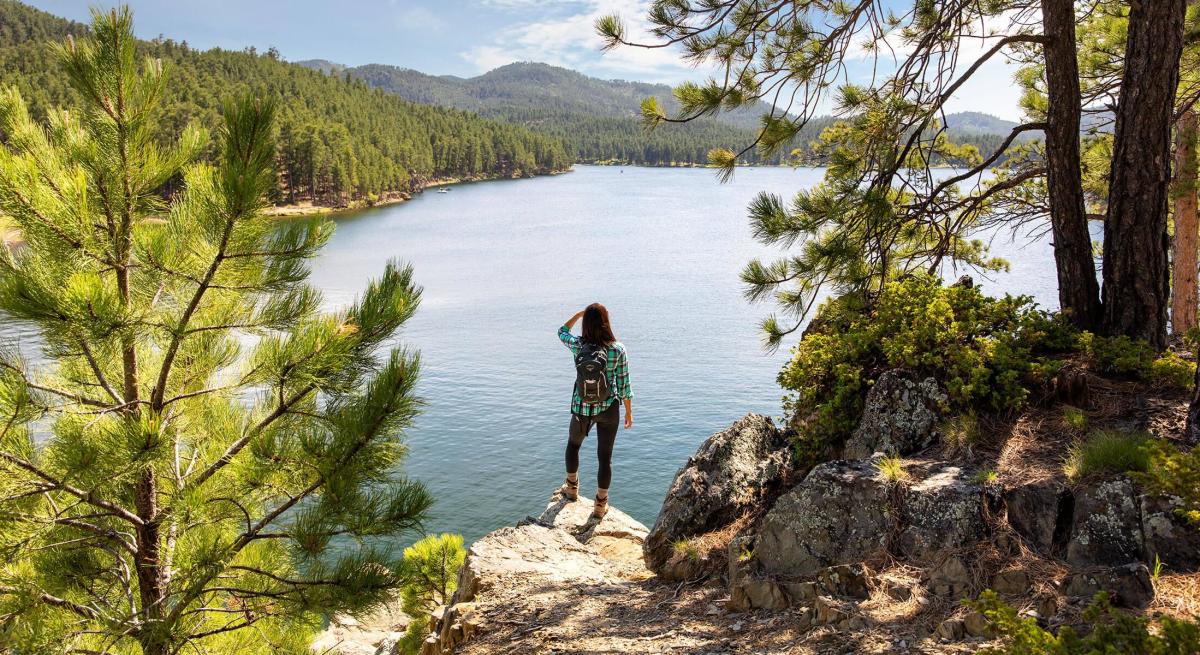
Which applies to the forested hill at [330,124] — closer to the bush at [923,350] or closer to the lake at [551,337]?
the lake at [551,337]

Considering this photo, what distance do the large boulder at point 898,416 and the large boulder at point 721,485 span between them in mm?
719

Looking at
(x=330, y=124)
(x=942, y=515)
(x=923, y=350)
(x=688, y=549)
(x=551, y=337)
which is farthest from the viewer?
(x=330, y=124)

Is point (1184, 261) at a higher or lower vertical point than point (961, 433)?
higher

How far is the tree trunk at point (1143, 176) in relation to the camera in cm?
489

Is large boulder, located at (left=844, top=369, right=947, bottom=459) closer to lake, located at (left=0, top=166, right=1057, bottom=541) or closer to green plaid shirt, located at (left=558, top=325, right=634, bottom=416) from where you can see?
green plaid shirt, located at (left=558, top=325, right=634, bottom=416)

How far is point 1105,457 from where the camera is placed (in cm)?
388

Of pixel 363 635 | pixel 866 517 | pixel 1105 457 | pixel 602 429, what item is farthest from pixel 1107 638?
pixel 363 635

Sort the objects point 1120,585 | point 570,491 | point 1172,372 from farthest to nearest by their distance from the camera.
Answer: point 570,491 < point 1172,372 < point 1120,585

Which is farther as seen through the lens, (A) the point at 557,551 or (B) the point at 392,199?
(B) the point at 392,199

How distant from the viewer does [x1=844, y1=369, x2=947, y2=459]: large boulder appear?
4.92m

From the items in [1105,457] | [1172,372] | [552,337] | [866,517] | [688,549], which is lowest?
[552,337]

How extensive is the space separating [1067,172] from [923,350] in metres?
1.81

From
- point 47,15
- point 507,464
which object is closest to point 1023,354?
point 507,464

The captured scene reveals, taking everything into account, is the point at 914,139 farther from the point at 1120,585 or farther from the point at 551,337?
the point at 551,337
